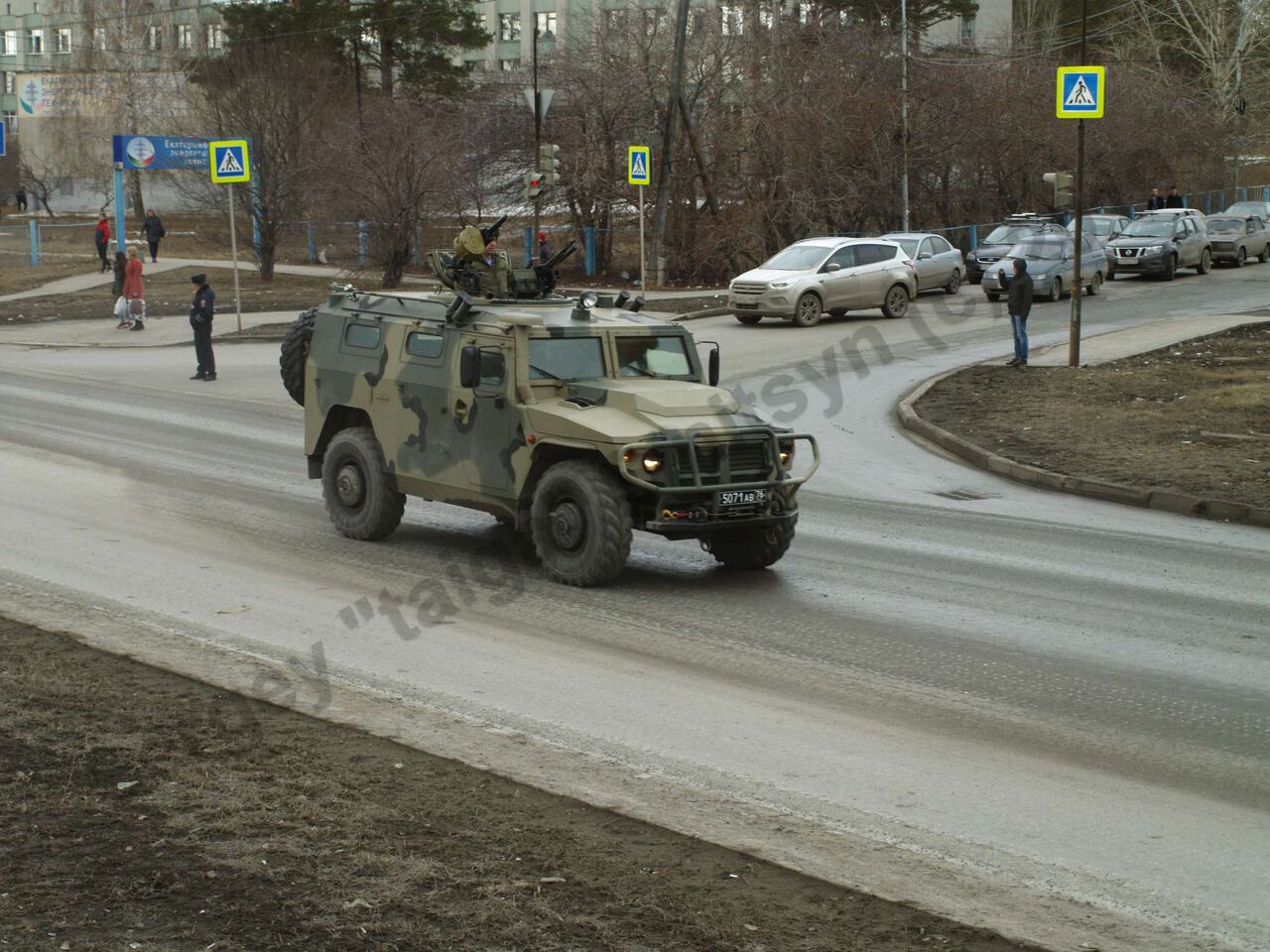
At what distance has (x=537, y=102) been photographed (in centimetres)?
3306

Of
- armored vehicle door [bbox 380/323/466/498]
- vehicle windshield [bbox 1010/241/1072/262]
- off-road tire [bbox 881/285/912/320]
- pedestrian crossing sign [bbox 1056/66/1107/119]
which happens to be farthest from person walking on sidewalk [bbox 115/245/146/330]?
armored vehicle door [bbox 380/323/466/498]

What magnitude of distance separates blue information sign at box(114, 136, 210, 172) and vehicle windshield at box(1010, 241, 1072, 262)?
75.5 feet

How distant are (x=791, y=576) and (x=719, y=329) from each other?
2011 cm

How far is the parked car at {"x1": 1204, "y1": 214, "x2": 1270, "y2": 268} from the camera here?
1710 inches

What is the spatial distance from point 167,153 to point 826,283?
21586 millimetres

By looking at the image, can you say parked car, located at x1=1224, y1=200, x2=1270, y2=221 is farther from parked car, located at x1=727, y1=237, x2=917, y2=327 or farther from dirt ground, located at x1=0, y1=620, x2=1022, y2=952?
dirt ground, located at x1=0, y1=620, x2=1022, y2=952

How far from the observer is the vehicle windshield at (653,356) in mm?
12188

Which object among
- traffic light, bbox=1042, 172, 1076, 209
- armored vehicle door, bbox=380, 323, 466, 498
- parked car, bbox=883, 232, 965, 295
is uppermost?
traffic light, bbox=1042, 172, 1076, 209

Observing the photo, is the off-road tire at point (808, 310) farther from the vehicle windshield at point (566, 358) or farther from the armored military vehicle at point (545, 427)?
the vehicle windshield at point (566, 358)

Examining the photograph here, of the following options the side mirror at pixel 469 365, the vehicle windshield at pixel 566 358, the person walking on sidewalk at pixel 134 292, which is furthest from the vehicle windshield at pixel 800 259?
the side mirror at pixel 469 365

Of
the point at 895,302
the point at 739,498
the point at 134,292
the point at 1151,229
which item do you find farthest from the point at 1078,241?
the point at 134,292

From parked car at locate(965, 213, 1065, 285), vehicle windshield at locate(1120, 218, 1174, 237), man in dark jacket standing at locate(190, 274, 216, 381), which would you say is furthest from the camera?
vehicle windshield at locate(1120, 218, 1174, 237)

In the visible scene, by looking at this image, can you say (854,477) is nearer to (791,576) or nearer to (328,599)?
(791,576)

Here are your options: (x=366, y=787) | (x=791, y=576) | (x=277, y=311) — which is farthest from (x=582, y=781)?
(x=277, y=311)
